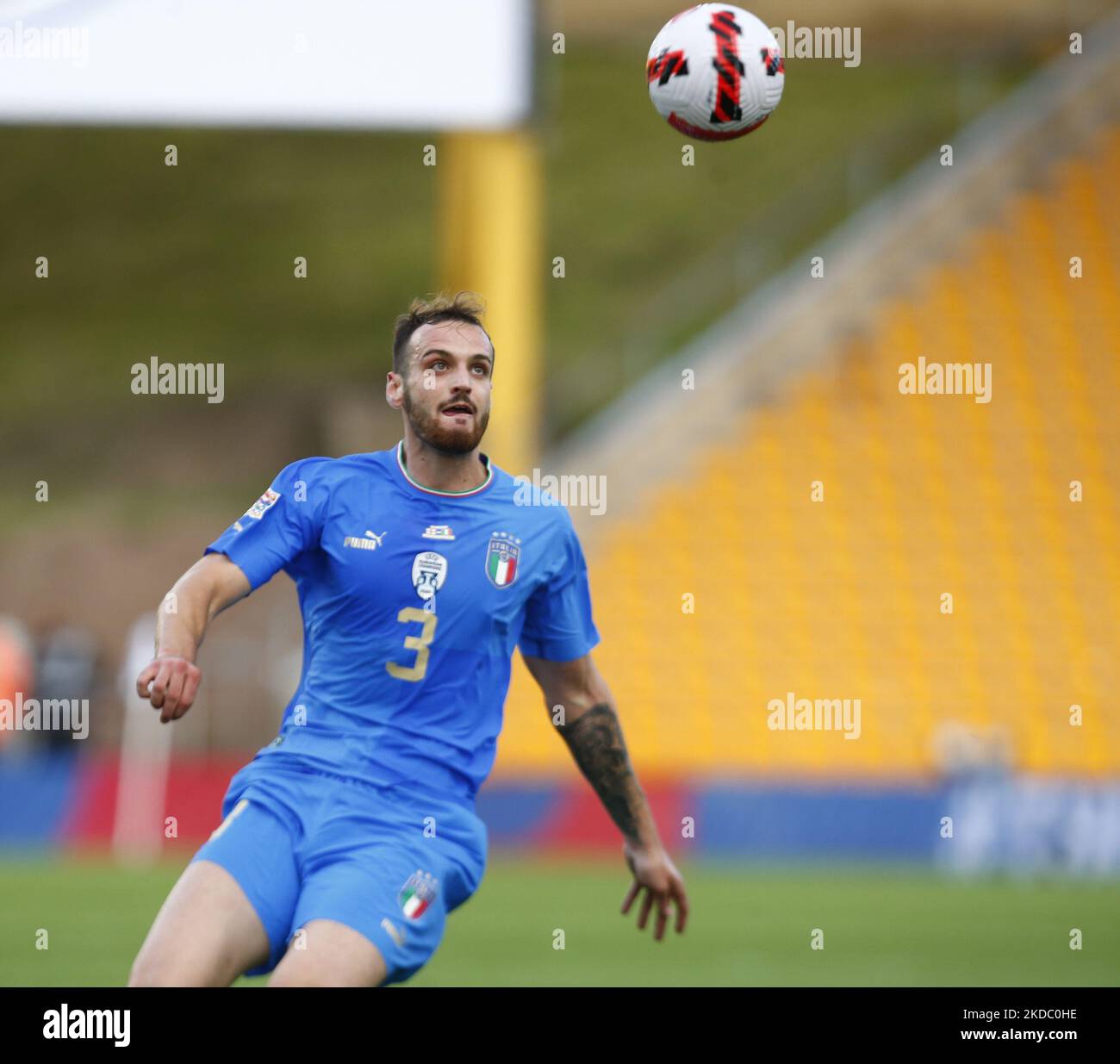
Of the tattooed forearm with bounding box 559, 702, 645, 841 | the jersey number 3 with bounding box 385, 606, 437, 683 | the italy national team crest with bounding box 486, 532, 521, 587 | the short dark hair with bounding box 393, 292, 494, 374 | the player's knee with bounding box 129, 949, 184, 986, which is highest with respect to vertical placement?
the short dark hair with bounding box 393, 292, 494, 374

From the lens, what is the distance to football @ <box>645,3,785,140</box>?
685cm

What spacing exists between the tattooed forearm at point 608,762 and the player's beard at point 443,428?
0.96 m

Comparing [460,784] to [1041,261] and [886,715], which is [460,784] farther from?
[1041,261]

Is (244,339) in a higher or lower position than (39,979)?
higher

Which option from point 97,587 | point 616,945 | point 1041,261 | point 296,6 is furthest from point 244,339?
point 616,945

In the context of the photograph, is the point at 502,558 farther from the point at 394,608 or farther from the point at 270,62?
the point at 270,62

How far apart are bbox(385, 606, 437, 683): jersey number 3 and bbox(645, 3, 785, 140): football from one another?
2188 millimetres

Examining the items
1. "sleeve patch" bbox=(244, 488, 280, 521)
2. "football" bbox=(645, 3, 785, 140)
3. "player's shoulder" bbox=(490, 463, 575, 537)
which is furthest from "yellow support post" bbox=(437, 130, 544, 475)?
"sleeve patch" bbox=(244, 488, 280, 521)

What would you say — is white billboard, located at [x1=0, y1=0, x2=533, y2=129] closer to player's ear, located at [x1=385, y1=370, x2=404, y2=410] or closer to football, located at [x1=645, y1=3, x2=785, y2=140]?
football, located at [x1=645, y1=3, x2=785, y2=140]

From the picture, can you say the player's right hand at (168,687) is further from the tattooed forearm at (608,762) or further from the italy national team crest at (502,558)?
the tattooed forearm at (608,762)

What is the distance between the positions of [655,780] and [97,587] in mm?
11322

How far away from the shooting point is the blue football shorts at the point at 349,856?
17.0 feet

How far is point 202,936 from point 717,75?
3.52 m

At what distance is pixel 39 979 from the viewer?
9.28 metres
